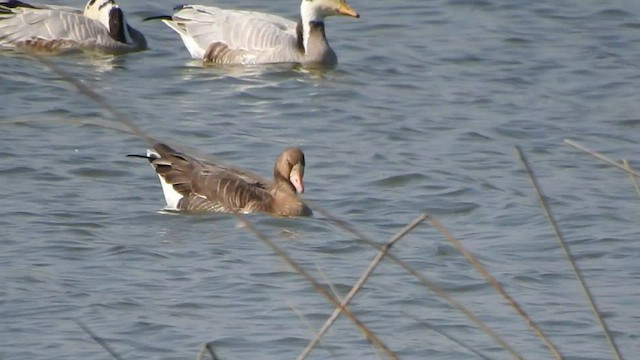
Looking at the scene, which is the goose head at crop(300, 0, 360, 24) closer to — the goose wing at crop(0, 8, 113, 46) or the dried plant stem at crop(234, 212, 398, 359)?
the goose wing at crop(0, 8, 113, 46)

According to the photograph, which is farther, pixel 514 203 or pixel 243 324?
pixel 514 203

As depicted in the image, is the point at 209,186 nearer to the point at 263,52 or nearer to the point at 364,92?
the point at 364,92

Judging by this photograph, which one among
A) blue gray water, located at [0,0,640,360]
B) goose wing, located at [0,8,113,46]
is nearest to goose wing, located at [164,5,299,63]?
blue gray water, located at [0,0,640,360]

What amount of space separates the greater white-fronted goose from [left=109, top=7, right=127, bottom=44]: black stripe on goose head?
4264mm

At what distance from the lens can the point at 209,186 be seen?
9.00 metres

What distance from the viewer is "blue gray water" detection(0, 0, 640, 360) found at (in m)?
6.40

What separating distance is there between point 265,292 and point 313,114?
4.64 metres

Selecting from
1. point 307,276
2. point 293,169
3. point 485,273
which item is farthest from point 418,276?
point 293,169

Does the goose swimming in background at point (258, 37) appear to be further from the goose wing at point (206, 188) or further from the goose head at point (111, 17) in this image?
the goose wing at point (206, 188)

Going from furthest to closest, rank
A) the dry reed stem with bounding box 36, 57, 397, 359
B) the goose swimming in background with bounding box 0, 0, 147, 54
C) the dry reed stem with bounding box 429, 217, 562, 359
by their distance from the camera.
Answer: the goose swimming in background with bounding box 0, 0, 147, 54 < the dry reed stem with bounding box 429, 217, 562, 359 < the dry reed stem with bounding box 36, 57, 397, 359

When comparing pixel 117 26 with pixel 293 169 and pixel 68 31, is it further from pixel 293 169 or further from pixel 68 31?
pixel 293 169

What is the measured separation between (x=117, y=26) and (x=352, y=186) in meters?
4.70

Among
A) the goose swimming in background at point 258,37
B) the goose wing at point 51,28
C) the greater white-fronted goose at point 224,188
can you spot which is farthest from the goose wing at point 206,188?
the goose wing at point 51,28

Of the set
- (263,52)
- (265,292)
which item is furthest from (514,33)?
(265,292)
